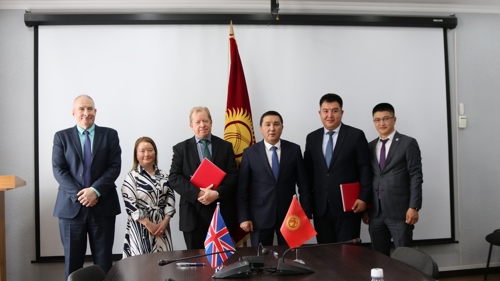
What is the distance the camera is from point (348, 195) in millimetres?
4277

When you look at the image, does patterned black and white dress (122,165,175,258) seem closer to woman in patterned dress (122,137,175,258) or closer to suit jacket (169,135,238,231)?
woman in patterned dress (122,137,175,258)

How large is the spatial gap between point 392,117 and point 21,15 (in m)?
3.65

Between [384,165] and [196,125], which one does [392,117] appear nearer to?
[384,165]

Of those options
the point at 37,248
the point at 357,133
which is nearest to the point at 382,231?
the point at 357,133

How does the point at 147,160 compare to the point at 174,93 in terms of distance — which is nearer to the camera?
the point at 147,160

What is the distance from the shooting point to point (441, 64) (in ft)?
18.1

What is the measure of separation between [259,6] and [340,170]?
6.68ft

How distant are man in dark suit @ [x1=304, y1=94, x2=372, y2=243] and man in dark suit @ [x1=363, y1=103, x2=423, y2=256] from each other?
126 mm

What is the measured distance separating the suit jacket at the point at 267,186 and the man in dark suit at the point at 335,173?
0.16m

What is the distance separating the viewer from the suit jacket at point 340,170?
4281 mm

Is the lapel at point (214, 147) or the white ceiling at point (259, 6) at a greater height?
the white ceiling at point (259, 6)

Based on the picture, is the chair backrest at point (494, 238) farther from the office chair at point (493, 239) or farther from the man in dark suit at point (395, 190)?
the man in dark suit at point (395, 190)

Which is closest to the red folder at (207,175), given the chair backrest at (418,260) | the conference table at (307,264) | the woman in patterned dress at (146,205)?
the woman in patterned dress at (146,205)

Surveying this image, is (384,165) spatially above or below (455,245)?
above
